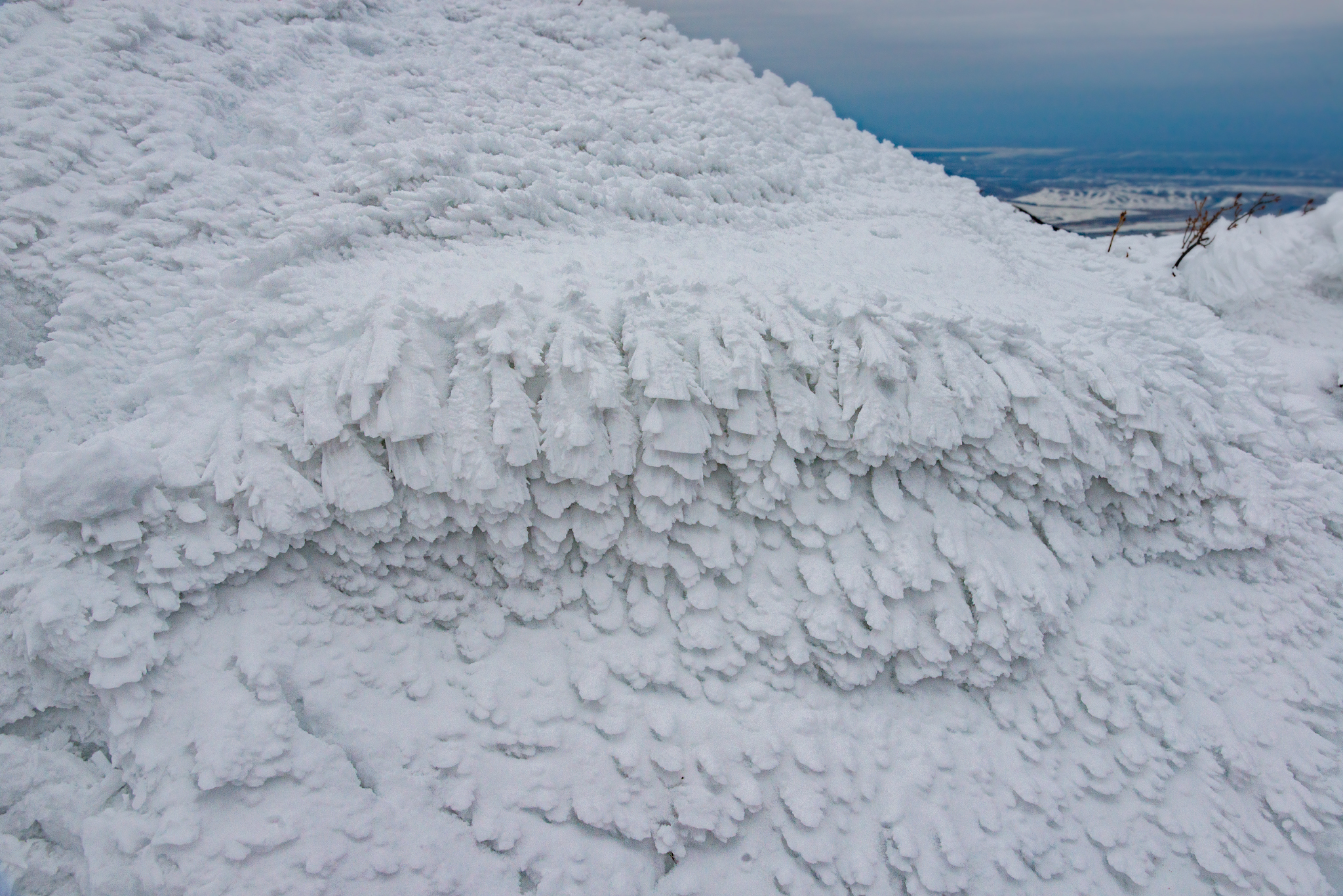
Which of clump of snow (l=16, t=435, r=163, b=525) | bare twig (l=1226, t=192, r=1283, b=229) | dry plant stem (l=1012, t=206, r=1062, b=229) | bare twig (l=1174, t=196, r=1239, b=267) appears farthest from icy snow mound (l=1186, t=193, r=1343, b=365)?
clump of snow (l=16, t=435, r=163, b=525)

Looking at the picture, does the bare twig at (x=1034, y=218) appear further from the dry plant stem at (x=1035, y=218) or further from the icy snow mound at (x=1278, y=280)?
the icy snow mound at (x=1278, y=280)

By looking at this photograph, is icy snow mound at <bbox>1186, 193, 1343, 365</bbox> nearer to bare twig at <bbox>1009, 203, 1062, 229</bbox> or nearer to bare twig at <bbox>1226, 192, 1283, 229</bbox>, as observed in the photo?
bare twig at <bbox>1226, 192, 1283, 229</bbox>

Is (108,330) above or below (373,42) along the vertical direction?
below

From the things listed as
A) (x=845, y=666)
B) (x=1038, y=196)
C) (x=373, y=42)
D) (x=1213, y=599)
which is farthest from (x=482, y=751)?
(x=1038, y=196)

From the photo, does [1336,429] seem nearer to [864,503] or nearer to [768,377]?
[864,503]

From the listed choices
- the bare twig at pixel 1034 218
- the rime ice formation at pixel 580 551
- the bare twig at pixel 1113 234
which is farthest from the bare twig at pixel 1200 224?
the rime ice formation at pixel 580 551
